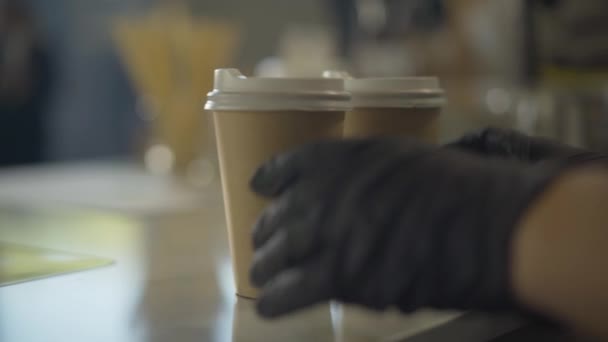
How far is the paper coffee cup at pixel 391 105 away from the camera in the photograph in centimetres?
74

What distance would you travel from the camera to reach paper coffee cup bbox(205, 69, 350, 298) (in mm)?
640

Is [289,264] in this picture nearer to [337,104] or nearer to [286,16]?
[337,104]

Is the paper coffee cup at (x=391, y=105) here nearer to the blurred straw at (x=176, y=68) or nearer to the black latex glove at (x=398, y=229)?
the black latex glove at (x=398, y=229)

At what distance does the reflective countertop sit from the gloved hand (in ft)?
0.49

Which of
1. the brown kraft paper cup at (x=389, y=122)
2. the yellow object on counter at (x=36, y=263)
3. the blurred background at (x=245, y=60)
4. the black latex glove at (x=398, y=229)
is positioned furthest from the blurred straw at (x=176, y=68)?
the black latex glove at (x=398, y=229)

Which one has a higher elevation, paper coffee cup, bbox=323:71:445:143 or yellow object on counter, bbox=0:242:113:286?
paper coffee cup, bbox=323:71:445:143

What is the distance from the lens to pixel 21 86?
10.3ft

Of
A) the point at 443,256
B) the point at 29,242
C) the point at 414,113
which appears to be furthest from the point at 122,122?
the point at 443,256

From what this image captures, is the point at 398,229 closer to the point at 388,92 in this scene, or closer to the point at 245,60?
the point at 388,92

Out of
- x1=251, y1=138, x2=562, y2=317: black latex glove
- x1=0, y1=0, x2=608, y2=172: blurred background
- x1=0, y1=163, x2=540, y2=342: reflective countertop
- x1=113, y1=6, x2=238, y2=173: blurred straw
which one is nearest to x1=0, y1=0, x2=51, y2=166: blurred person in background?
x1=0, y1=0, x2=608, y2=172: blurred background

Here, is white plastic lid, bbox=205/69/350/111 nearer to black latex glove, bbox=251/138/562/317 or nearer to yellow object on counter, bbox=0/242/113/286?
black latex glove, bbox=251/138/562/317

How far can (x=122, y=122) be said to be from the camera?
317 cm

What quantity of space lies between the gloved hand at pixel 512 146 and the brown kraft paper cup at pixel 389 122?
5 cm

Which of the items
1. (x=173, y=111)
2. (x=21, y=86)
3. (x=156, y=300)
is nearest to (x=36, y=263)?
(x=156, y=300)
